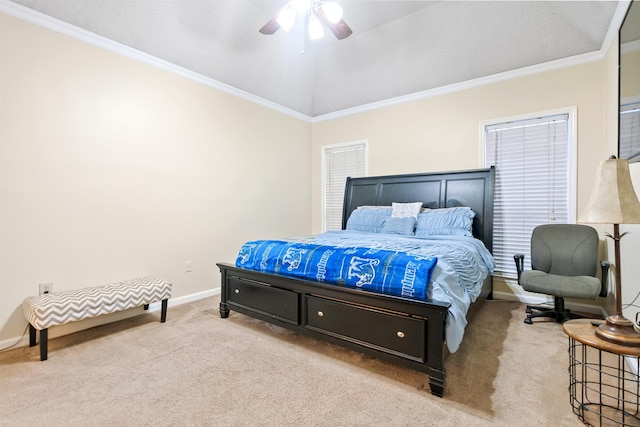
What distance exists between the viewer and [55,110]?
2.59 meters

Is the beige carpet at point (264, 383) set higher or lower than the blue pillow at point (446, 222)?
lower

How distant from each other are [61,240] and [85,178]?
580 mm

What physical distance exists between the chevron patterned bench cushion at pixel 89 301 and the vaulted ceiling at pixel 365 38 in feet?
7.59

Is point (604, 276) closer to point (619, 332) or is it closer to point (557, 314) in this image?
point (557, 314)

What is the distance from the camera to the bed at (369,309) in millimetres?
1812

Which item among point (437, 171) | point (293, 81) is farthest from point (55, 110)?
point (437, 171)

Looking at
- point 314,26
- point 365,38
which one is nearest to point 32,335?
point 314,26

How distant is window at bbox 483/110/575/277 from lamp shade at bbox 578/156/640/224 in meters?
2.13

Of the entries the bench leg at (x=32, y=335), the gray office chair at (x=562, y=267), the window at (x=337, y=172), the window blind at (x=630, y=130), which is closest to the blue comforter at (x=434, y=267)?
the gray office chair at (x=562, y=267)

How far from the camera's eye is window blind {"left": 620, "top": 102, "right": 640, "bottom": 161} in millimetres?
2062

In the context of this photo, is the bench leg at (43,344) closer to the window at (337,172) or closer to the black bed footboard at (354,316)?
the black bed footboard at (354,316)

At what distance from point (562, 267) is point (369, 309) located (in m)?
2.41

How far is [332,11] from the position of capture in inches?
91.3

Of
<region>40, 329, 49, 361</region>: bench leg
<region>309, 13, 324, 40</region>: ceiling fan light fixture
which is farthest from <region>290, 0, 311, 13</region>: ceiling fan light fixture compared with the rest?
<region>40, 329, 49, 361</region>: bench leg
